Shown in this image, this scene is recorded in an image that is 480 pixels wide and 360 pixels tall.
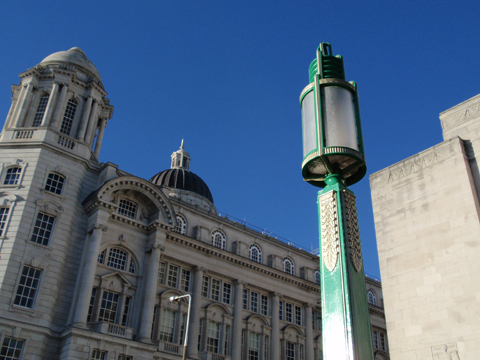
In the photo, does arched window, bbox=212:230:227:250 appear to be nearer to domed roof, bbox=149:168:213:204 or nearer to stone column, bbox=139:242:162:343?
stone column, bbox=139:242:162:343

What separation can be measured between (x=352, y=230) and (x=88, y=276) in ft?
93.4

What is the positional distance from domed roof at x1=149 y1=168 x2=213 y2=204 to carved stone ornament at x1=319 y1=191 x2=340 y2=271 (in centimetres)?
5414

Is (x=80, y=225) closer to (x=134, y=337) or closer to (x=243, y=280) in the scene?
(x=134, y=337)

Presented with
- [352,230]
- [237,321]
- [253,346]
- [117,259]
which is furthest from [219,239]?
[352,230]

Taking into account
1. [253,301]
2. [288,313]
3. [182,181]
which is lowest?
[288,313]

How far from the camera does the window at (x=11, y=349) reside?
28562 mm

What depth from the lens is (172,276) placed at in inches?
1583

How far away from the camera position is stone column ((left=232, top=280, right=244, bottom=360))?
40.7 metres

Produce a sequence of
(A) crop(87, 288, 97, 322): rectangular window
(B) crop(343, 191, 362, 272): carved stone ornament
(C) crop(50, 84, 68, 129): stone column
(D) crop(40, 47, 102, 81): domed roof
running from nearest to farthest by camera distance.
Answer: (B) crop(343, 191, 362, 272): carved stone ornament, (A) crop(87, 288, 97, 322): rectangular window, (C) crop(50, 84, 68, 129): stone column, (D) crop(40, 47, 102, 81): domed roof

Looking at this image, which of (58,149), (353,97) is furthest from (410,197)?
(58,149)

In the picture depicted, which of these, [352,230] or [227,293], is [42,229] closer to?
[227,293]

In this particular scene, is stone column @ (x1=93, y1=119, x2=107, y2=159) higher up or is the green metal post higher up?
stone column @ (x1=93, y1=119, x2=107, y2=159)

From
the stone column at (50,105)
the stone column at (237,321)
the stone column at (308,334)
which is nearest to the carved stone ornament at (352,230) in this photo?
the stone column at (50,105)

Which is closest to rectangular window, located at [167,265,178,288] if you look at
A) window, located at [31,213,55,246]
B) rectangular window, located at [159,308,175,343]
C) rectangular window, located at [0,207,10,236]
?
rectangular window, located at [159,308,175,343]
